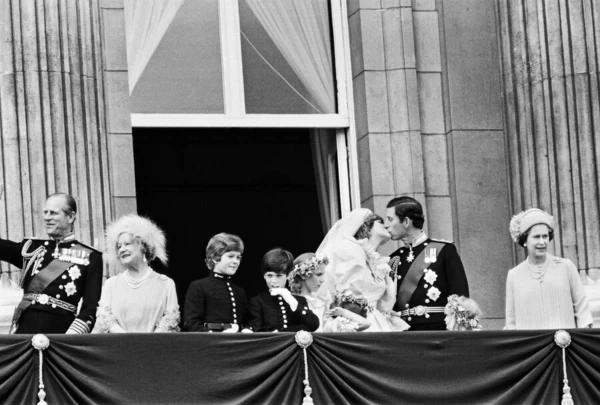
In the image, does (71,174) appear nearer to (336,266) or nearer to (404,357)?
(336,266)

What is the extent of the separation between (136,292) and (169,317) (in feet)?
1.18

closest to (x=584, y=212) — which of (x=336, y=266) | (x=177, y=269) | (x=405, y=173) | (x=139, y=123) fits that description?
(x=405, y=173)

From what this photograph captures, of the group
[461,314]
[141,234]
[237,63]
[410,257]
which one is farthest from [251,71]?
[461,314]

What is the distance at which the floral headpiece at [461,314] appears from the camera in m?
16.2

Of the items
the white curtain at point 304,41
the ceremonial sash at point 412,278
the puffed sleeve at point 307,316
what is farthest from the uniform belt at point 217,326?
the white curtain at point 304,41

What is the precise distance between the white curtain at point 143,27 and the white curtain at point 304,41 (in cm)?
99

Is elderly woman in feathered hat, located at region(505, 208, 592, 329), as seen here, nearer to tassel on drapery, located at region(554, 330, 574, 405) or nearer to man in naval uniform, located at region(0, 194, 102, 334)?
tassel on drapery, located at region(554, 330, 574, 405)

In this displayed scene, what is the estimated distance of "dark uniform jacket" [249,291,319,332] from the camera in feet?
51.2

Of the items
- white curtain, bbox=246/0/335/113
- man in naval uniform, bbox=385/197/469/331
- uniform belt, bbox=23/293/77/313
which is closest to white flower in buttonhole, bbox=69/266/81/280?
uniform belt, bbox=23/293/77/313

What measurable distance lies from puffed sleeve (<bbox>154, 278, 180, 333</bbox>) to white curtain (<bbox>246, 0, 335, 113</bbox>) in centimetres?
473

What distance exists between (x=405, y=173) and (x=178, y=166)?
386 inches

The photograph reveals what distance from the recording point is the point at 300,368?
49.7ft

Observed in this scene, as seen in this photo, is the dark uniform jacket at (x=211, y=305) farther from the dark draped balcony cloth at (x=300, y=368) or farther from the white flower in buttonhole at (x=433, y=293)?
the white flower in buttonhole at (x=433, y=293)

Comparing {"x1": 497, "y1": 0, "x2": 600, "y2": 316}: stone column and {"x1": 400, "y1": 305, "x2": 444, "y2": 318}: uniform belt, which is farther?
{"x1": 497, "y1": 0, "x2": 600, "y2": 316}: stone column
